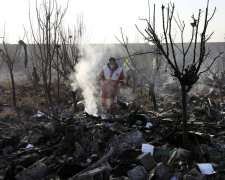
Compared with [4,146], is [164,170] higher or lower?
higher

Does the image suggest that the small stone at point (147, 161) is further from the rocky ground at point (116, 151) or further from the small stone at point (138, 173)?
the small stone at point (138, 173)

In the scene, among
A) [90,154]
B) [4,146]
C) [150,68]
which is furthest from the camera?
[150,68]

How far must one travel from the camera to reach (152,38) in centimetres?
285

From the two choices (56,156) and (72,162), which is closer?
(72,162)

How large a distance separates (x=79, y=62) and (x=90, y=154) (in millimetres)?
4087

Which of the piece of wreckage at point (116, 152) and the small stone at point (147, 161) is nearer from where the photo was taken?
the piece of wreckage at point (116, 152)

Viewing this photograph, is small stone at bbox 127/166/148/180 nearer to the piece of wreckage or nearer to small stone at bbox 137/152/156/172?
the piece of wreckage

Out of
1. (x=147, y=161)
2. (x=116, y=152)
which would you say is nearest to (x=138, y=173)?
(x=147, y=161)

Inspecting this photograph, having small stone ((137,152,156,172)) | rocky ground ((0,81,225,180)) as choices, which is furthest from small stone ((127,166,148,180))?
small stone ((137,152,156,172))

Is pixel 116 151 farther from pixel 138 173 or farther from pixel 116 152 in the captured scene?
pixel 138 173

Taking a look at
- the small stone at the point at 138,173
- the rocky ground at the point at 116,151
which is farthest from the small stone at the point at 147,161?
the small stone at the point at 138,173

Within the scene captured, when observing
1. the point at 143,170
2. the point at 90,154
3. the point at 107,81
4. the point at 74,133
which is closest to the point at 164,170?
the point at 143,170

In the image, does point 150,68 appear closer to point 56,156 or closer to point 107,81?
point 107,81

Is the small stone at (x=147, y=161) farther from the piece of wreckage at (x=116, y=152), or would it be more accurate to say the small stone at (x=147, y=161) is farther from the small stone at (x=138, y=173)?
the small stone at (x=138, y=173)
